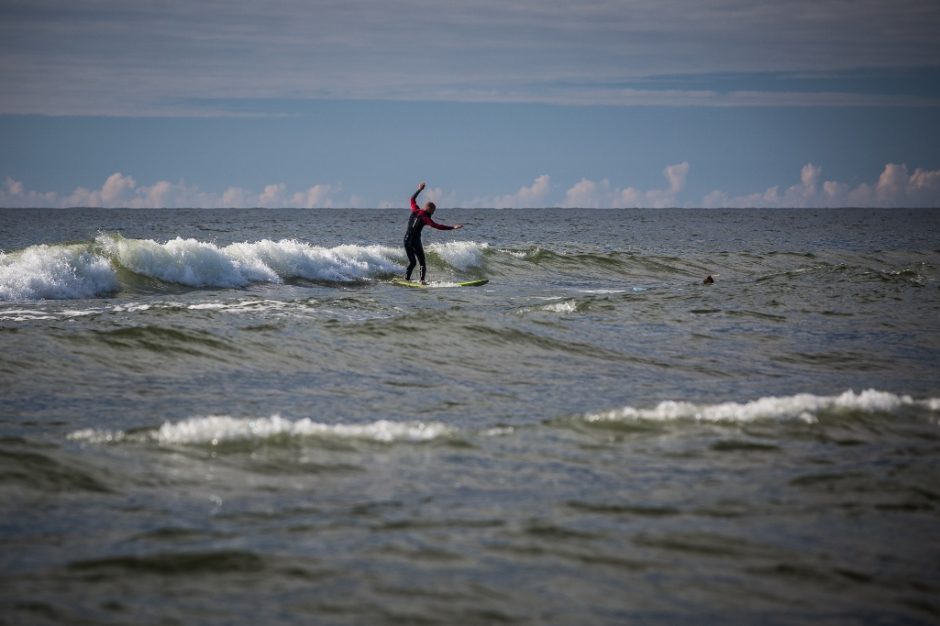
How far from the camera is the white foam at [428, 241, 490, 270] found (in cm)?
3484

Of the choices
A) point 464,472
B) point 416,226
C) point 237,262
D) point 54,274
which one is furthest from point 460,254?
point 464,472

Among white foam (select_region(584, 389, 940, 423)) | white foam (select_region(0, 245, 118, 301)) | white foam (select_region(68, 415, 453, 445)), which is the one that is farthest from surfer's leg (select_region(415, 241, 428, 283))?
white foam (select_region(68, 415, 453, 445))

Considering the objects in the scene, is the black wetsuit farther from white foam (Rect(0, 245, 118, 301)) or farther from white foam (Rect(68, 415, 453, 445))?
white foam (Rect(68, 415, 453, 445))

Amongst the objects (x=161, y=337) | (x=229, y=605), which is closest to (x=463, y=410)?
(x=229, y=605)

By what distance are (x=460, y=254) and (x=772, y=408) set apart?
2688 cm

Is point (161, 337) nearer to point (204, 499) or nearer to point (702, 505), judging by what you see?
point (204, 499)

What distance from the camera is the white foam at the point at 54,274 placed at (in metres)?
21.0

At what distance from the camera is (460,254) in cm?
3553

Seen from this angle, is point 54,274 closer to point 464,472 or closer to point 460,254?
point 460,254

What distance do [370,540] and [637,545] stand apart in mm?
1585

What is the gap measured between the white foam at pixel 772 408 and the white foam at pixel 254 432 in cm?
176

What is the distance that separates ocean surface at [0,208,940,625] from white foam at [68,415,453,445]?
0.04 meters

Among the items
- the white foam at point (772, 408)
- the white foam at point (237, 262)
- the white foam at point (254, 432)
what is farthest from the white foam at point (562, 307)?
the white foam at point (237, 262)

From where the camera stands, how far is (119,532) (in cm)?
569
